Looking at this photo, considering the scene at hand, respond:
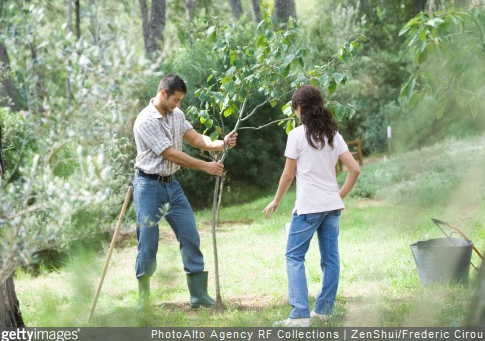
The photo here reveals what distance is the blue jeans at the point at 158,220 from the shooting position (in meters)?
5.18

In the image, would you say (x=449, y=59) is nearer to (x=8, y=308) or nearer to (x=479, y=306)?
(x=479, y=306)

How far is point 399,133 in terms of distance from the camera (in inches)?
117

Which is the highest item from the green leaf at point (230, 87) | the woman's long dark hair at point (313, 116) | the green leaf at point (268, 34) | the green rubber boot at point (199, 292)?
the green leaf at point (268, 34)

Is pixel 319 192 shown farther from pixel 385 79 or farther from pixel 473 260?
pixel 385 79

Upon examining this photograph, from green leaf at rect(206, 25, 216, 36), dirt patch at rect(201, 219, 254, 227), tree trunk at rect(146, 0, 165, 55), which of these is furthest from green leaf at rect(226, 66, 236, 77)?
tree trunk at rect(146, 0, 165, 55)

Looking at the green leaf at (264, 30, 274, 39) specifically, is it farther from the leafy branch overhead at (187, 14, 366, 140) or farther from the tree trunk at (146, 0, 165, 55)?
the tree trunk at (146, 0, 165, 55)

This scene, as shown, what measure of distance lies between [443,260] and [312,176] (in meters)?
1.50

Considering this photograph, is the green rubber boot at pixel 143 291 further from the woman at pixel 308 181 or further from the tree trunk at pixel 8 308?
the woman at pixel 308 181

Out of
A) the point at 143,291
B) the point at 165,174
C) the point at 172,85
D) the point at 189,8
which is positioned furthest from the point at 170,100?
the point at 189,8

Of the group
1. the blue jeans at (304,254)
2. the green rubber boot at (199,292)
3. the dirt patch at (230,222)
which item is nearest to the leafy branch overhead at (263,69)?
the blue jeans at (304,254)

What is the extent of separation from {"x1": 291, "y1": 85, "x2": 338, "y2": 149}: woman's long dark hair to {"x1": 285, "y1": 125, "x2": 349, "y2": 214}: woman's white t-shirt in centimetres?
5

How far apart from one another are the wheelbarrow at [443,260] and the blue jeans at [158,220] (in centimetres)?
178

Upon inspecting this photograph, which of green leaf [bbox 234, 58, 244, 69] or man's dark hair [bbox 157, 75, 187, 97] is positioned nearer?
man's dark hair [bbox 157, 75, 187, 97]

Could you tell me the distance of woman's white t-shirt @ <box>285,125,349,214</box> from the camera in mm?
4469
